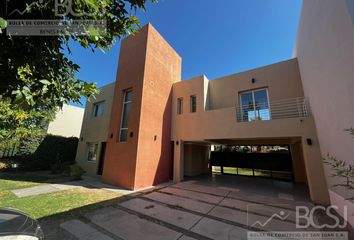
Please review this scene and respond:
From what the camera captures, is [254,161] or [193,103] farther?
[254,161]

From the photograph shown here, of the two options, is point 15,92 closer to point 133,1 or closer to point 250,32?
point 133,1

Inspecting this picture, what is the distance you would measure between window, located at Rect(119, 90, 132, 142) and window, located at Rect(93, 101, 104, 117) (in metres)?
4.04

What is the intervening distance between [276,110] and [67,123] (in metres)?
19.0

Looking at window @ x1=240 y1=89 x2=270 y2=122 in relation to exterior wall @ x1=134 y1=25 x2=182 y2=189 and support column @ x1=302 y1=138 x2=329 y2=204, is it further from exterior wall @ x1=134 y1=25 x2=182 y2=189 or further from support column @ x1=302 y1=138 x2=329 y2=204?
exterior wall @ x1=134 y1=25 x2=182 y2=189

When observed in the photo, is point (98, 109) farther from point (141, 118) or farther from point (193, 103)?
point (193, 103)

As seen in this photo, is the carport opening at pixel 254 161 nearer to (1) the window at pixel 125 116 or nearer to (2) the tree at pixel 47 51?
(1) the window at pixel 125 116

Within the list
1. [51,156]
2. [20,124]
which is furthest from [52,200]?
[51,156]

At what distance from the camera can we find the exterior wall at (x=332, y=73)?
3576 mm

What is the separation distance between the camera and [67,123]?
16578mm

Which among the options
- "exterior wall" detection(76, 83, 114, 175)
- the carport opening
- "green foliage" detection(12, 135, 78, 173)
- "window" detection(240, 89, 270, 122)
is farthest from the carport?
"green foliage" detection(12, 135, 78, 173)

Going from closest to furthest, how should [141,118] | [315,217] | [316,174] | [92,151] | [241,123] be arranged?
[315,217]
[316,174]
[241,123]
[141,118]
[92,151]

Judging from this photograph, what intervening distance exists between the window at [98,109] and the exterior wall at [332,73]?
13009 mm

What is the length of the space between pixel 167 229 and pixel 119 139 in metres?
6.20

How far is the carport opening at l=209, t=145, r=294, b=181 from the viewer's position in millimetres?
A: 10578
